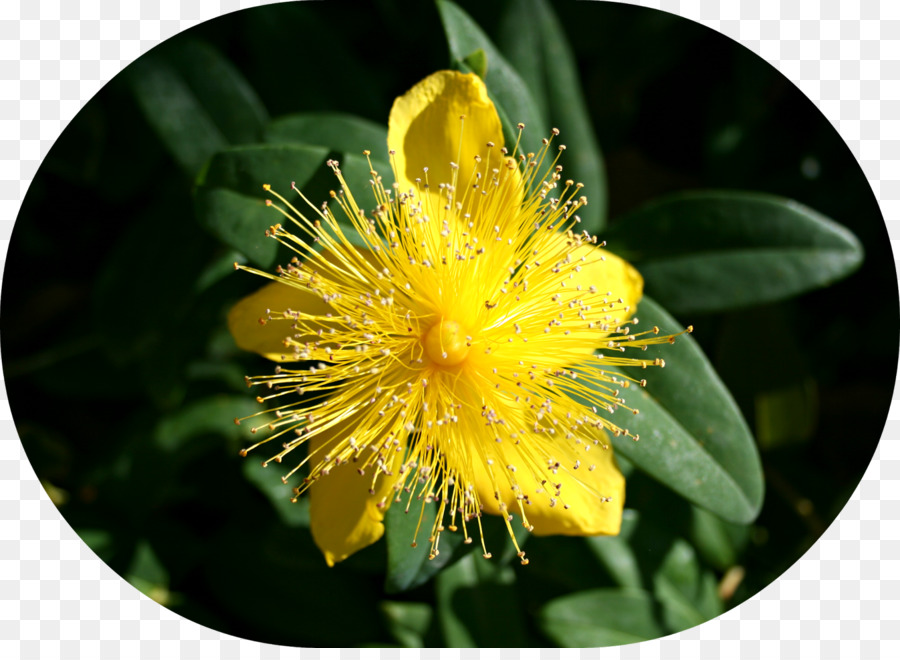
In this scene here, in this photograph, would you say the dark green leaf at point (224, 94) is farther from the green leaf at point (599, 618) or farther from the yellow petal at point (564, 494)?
the green leaf at point (599, 618)

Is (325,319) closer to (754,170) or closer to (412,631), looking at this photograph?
(412,631)

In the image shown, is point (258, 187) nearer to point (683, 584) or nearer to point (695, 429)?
point (695, 429)

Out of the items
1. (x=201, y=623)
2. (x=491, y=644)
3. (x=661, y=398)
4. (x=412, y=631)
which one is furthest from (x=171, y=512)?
(x=661, y=398)

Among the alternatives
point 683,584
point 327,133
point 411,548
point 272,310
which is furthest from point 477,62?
point 683,584

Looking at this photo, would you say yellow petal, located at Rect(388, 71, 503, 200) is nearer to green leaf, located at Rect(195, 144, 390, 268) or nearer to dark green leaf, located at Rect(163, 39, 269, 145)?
green leaf, located at Rect(195, 144, 390, 268)

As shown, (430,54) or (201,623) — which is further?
(430,54)

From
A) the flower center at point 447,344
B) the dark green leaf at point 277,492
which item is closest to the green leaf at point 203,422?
the dark green leaf at point 277,492
